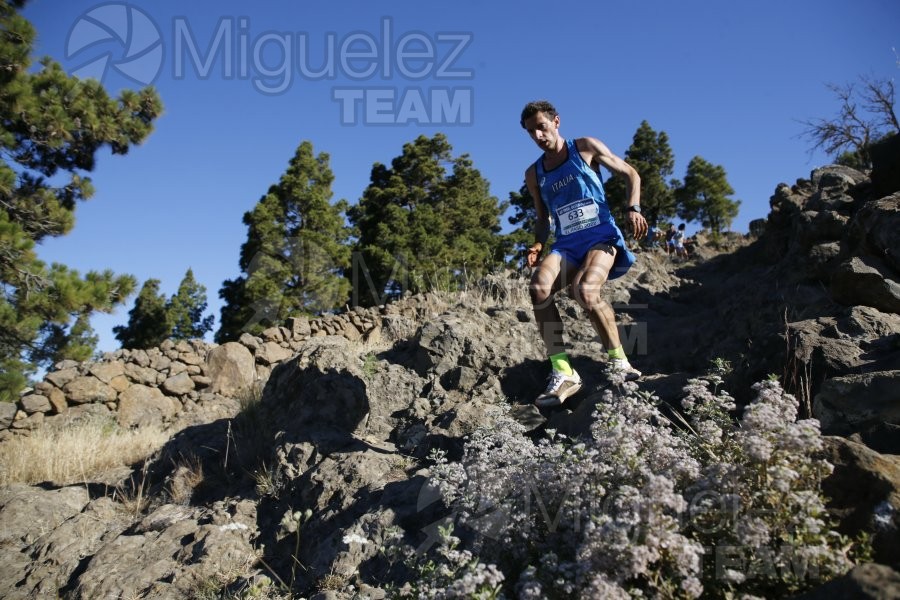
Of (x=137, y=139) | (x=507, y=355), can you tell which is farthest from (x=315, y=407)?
(x=137, y=139)

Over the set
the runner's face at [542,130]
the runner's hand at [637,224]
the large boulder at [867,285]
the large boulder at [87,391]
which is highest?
the runner's face at [542,130]

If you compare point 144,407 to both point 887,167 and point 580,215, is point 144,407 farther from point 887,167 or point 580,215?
point 887,167

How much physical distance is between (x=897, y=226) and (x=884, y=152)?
2.39 metres

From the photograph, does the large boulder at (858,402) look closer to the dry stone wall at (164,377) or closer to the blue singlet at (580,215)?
the blue singlet at (580,215)

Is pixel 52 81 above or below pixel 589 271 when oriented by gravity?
above

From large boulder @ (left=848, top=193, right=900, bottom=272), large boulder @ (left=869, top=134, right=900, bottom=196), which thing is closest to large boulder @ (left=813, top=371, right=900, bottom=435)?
large boulder @ (left=848, top=193, right=900, bottom=272)

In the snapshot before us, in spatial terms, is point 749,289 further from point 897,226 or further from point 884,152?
point 884,152

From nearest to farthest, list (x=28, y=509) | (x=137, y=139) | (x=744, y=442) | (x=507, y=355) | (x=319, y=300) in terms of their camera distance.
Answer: (x=744, y=442) < (x=28, y=509) < (x=507, y=355) < (x=137, y=139) < (x=319, y=300)

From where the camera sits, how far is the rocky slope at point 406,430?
9.02 feet

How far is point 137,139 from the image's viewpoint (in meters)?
11.3

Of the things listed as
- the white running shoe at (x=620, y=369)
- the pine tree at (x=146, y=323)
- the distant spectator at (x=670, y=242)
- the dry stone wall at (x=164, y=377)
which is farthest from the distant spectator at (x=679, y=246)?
the pine tree at (x=146, y=323)

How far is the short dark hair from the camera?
4145mm

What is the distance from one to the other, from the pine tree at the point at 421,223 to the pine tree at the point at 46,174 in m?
10.8

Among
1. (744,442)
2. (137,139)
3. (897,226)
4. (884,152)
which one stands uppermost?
(137,139)
